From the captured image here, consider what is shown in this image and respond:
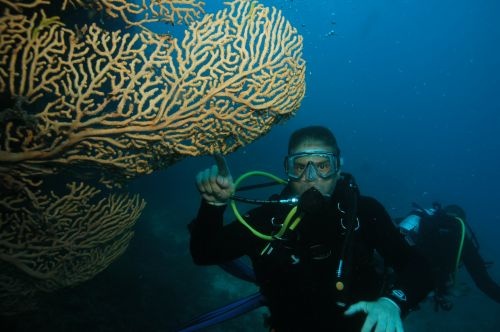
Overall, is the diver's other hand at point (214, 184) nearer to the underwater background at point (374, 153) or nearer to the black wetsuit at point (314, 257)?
the black wetsuit at point (314, 257)

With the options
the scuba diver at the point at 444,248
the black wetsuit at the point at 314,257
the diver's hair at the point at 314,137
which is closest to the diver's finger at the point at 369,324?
the black wetsuit at the point at 314,257

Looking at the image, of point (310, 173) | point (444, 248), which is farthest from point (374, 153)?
point (310, 173)

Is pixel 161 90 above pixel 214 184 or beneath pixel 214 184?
above

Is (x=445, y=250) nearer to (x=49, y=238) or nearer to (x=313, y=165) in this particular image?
(x=313, y=165)

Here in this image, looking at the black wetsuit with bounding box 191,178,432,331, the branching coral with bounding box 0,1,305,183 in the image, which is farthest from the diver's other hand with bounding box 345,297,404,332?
the branching coral with bounding box 0,1,305,183

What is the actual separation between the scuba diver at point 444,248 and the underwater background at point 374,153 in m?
2.82

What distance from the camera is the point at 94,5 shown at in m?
3.97

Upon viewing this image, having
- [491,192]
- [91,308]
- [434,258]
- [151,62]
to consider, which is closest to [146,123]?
[151,62]

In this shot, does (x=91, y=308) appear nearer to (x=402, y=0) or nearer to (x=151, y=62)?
(x=151, y=62)

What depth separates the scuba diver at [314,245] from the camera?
295 centimetres

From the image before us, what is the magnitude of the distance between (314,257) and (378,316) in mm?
897

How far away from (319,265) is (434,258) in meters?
4.80

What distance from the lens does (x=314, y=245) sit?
322cm

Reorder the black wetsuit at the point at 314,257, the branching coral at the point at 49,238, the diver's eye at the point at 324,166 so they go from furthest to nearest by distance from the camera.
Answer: the branching coral at the point at 49,238
the diver's eye at the point at 324,166
the black wetsuit at the point at 314,257
